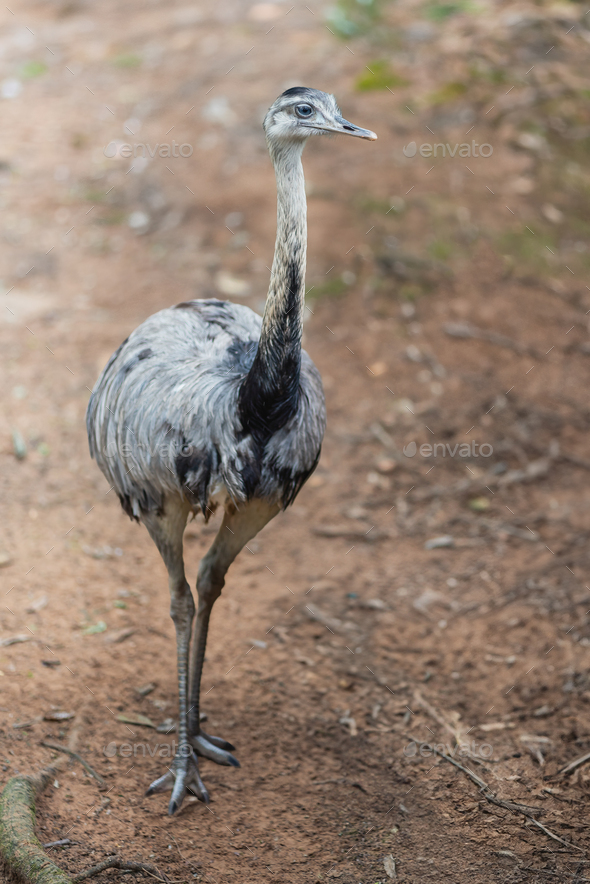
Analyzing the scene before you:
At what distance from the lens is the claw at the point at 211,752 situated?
15.2ft

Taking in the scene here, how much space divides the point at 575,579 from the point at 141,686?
9.96 feet

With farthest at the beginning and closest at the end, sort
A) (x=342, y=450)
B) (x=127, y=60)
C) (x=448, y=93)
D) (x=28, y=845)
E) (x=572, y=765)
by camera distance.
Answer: (x=127, y=60)
(x=448, y=93)
(x=342, y=450)
(x=572, y=765)
(x=28, y=845)

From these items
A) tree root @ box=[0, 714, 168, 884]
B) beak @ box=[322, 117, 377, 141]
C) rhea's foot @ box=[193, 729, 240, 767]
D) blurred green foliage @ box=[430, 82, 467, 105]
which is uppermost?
beak @ box=[322, 117, 377, 141]

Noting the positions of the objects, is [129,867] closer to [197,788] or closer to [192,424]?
[197,788]

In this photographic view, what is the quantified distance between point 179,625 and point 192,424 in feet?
4.02

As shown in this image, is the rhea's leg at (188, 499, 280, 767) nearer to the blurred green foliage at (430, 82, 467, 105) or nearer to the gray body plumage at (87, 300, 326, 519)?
the gray body plumage at (87, 300, 326, 519)

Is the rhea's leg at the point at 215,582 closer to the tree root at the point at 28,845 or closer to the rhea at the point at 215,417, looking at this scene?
the rhea at the point at 215,417

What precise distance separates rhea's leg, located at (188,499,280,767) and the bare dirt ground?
0.14 metres

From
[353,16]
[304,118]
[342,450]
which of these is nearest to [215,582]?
[304,118]

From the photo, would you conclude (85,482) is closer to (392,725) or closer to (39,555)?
(39,555)

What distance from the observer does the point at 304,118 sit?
3566 millimetres

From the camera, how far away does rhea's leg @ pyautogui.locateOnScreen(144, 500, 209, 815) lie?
4328 mm

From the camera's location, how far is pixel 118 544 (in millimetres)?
6156

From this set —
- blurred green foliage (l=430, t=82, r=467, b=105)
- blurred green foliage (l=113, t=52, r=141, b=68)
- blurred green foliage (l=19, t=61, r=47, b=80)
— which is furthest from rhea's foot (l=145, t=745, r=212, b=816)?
blurred green foliage (l=19, t=61, r=47, b=80)
